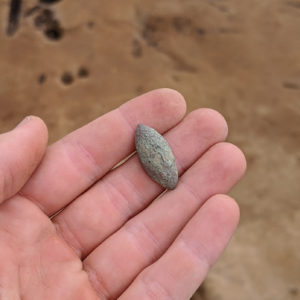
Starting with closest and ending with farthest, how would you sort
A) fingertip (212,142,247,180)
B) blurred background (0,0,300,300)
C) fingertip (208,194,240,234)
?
fingertip (208,194,240,234) → fingertip (212,142,247,180) → blurred background (0,0,300,300)

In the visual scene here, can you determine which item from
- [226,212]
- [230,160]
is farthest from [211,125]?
[226,212]

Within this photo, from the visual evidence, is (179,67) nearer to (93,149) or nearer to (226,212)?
(93,149)

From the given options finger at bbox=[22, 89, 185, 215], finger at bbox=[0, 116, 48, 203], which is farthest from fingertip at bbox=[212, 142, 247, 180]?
finger at bbox=[0, 116, 48, 203]

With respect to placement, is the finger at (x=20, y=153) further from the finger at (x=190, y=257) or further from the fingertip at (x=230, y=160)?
the fingertip at (x=230, y=160)

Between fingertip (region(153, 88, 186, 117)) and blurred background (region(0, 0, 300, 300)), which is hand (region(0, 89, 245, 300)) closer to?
fingertip (region(153, 88, 186, 117))

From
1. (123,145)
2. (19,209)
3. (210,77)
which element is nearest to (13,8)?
(210,77)

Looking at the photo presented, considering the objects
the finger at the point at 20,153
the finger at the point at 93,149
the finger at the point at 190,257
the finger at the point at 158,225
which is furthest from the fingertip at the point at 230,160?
the finger at the point at 20,153
